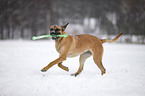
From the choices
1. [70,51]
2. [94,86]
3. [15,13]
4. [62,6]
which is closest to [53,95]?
[94,86]

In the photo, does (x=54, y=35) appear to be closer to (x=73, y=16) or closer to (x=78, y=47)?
(x=78, y=47)

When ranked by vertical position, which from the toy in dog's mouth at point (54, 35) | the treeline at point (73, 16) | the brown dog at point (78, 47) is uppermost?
the treeline at point (73, 16)

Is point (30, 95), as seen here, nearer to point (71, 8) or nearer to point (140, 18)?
point (140, 18)

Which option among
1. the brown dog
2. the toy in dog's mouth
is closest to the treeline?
the brown dog

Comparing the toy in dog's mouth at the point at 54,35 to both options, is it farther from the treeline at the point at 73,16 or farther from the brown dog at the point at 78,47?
the treeline at the point at 73,16

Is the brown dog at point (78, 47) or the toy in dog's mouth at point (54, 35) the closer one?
the toy in dog's mouth at point (54, 35)

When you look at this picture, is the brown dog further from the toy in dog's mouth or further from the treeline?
the treeline

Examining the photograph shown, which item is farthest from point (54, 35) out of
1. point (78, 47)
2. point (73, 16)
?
point (73, 16)

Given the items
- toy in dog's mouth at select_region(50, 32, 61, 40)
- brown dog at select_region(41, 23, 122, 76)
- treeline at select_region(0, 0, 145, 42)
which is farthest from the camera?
treeline at select_region(0, 0, 145, 42)

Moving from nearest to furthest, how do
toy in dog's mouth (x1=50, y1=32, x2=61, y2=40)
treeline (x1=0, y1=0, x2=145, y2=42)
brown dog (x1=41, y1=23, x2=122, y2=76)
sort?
toy in dog's mouth (x1=50, y1=32, x2=61, y2=40) → brown dog (x1=41, y1=23, x2=122, y2=76) → treeline (x1=0, y1=0, x2=145, y2=42)

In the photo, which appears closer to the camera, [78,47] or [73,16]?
[78,47]

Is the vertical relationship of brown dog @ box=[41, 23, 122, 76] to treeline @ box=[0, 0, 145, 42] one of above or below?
below

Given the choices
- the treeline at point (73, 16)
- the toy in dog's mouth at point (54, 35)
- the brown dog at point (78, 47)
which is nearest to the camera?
the toy in dog's mouth at point (54, 35)

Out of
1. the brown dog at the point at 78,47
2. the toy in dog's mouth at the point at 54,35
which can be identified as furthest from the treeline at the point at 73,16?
the toy in dog's mouth at the point at 54,35
